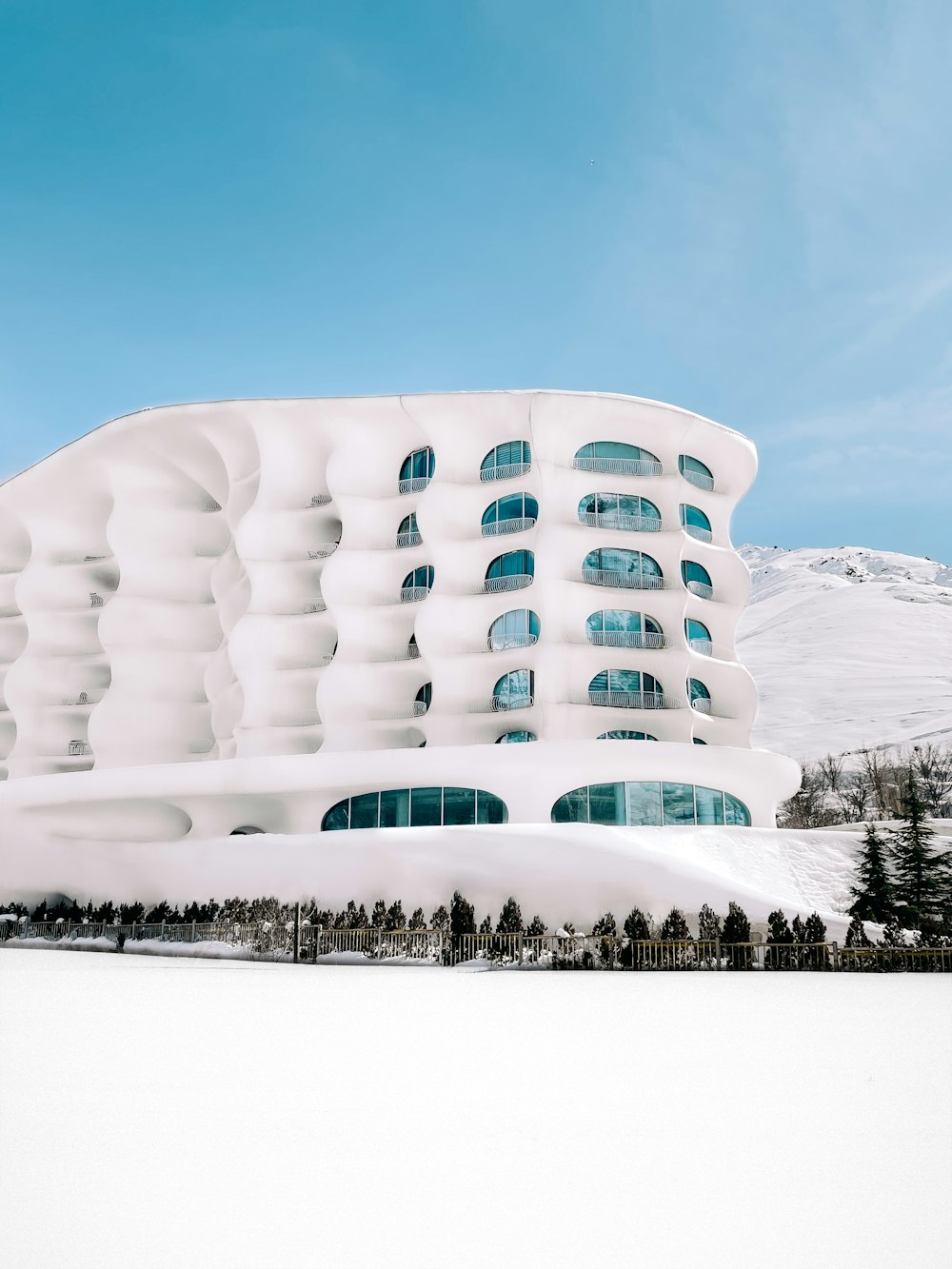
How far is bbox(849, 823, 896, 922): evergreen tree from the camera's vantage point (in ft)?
124

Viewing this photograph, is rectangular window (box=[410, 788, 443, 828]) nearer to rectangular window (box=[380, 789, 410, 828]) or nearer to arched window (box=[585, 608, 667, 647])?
rectangular window (box=[380, 789, 410, 828])

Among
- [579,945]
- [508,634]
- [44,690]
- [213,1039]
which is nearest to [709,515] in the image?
[508,634]

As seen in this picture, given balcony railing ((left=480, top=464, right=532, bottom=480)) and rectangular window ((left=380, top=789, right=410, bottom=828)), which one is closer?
rectangular window ((left=380, top=789, right=410, bottom=828))

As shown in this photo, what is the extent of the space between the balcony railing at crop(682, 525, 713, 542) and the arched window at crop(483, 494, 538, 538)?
7.02 metres

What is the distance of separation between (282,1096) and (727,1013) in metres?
9.02

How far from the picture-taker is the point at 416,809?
41.1 m

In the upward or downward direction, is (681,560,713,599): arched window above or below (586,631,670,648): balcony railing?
above

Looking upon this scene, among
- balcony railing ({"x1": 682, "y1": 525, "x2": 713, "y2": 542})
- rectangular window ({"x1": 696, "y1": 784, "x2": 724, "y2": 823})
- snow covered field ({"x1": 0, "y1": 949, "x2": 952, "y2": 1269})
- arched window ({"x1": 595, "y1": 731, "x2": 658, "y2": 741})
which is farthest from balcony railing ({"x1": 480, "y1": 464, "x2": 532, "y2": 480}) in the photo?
snow covered field ({"x1": 0, "y1": 949, "x2": 952, "y2": 1269})

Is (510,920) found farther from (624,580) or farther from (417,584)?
(417,584)

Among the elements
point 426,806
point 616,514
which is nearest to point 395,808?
point 426,806

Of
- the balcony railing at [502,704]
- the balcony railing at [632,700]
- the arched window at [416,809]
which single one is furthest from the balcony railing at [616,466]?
the arched window at [416,809]

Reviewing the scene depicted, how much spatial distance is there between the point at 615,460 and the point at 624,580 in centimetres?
519

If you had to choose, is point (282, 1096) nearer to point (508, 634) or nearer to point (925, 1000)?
point (925, 1000)

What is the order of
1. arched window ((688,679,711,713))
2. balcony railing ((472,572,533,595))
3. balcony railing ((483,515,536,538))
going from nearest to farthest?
balcony railing ((472,572,533,595))
balcony railing ((483,515,536,538))
arched window ((688,679,711,713))
